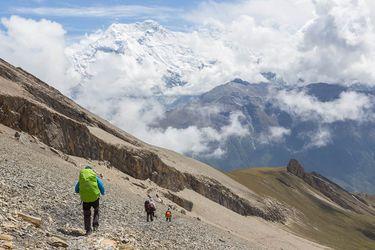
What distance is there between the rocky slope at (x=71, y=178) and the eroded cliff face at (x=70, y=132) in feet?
0.46

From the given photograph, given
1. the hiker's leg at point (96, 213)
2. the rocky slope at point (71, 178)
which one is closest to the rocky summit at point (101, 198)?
the rocky slope at point (71, 178)

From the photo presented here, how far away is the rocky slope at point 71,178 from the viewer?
24859 millimetres

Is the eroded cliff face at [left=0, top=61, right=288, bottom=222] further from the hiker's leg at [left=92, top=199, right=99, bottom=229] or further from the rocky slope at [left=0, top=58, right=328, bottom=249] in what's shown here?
the hiker's leg at [left=92, top=199, right=99, bottom=229]

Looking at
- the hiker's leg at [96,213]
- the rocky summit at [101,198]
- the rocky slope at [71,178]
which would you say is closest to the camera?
the rocky summit at [101,198]

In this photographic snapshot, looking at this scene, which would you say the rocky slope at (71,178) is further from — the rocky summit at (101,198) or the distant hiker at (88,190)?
the distant hiker at (88,190)

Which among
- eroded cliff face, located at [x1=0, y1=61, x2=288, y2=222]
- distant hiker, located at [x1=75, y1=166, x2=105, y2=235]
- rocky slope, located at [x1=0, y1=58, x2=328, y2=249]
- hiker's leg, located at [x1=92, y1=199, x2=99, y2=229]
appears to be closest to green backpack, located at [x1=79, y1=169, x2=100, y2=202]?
distant hiker, located at [x1=75, y1=166, x2=105, y2=235]

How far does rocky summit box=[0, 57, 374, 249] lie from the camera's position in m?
23.0

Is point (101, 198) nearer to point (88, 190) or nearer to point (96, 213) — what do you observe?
point (96, 213)

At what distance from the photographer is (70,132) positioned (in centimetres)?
8094

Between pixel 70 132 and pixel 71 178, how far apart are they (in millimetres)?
34282

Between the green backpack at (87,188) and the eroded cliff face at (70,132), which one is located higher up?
the eroded cliff face at (70,132)

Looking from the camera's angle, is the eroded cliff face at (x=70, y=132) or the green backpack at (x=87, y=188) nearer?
the green backpack at (x=87, y=188)

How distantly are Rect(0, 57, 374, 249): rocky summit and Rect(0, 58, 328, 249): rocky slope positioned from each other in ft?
0.33

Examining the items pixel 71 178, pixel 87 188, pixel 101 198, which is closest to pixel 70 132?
pixel 71 178
